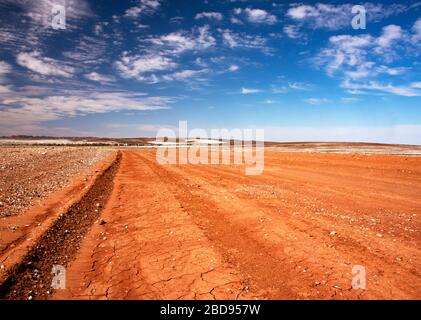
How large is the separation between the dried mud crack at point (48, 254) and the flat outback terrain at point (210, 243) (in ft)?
0.07

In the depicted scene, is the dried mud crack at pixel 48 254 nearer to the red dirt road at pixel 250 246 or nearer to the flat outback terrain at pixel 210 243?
the flat outback terrain at pixel 210 243

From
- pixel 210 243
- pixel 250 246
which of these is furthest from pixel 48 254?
pixel 250 246

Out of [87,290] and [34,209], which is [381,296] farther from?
[34,209]

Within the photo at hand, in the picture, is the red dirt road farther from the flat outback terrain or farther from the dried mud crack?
the dried mud crack

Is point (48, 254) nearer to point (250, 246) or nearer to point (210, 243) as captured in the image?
point (210, 243)

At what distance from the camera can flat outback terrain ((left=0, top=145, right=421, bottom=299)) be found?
4.89 m

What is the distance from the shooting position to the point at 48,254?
6145 millimetres

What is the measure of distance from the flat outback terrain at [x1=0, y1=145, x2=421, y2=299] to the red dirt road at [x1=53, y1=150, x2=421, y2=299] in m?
0.03

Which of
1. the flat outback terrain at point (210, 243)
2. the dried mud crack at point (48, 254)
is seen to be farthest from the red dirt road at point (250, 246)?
the dried mud crack at point (48, 254)

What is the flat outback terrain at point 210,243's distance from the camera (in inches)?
192

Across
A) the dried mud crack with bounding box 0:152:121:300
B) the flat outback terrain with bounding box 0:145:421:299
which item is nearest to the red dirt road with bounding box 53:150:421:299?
the flat outback terrain with bounding box 0:145:421:299

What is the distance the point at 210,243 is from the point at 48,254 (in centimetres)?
347
